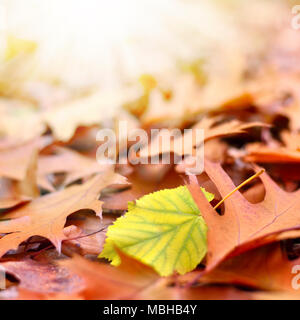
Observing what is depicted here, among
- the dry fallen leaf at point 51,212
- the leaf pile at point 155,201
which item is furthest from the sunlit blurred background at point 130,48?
the dry fallen leaf at point 51,212

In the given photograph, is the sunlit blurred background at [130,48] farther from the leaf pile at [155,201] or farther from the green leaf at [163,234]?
the green leaf at [163,234]

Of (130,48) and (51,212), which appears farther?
(130,48)

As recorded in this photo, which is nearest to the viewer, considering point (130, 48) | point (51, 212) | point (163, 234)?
point (163, 234)

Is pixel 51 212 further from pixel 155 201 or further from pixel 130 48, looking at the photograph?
pixel 130 48

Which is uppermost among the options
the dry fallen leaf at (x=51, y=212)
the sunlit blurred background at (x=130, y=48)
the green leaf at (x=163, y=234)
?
the sunlit blurred background at (x=130, y=48)

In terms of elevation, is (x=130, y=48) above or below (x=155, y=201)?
above

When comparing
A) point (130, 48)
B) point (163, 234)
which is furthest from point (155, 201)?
point (130, 48)

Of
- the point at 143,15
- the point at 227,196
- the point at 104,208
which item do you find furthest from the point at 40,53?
the point at 227,196

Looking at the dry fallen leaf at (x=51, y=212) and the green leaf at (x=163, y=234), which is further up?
the dry fallen leaf at (x=51, y=212)
